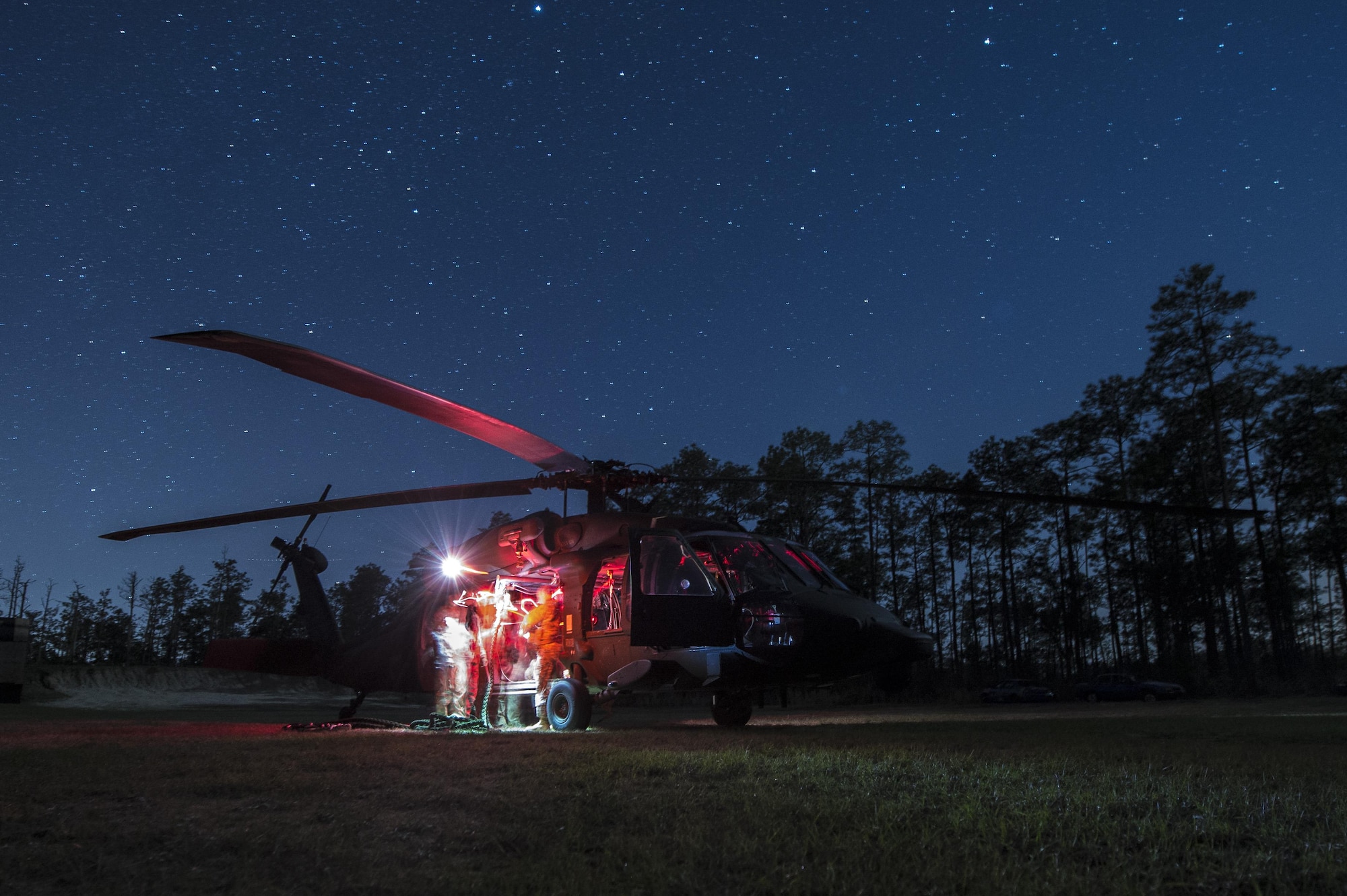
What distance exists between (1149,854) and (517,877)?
234cm

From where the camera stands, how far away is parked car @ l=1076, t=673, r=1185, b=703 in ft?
101

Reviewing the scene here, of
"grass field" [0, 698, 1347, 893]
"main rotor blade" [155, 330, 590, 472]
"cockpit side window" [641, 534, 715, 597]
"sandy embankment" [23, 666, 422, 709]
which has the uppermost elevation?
"main rotor blade" [155, 330, 590, 472]

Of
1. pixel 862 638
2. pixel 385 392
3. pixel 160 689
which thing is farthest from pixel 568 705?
pixel 160 689

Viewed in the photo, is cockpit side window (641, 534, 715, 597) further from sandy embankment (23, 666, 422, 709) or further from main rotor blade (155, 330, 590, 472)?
sandy embankment (23, 666, 422, 709)

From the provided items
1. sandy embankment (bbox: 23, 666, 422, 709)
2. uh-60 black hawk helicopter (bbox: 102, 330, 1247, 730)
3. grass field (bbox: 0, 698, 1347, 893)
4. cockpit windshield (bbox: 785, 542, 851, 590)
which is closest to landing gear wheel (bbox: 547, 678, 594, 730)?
uh-60 black hawk helicopter (bbox: 102, 330, 1247, 730)

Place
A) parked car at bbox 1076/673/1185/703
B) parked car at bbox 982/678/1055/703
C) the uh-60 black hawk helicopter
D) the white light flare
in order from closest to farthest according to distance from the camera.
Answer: the uh-60 black hawk helicopter, the white light flare, parked car at bbox 1076/673/1185/703, parked car at bbox 982/678/1055/703

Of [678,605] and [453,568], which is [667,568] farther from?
[453,568]

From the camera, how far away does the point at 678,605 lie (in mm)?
9875

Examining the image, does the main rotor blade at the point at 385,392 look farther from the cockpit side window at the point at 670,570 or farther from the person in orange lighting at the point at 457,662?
the person in orange lighting at the point at 457,662

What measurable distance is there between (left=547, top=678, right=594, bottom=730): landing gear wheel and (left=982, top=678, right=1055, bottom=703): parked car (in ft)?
85.9

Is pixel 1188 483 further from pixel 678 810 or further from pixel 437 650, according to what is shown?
pixel 678 810

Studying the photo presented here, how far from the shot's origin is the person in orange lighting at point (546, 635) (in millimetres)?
11758

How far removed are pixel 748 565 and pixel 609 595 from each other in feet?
6.41

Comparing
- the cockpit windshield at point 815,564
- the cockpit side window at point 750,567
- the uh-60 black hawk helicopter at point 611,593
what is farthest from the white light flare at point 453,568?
the cockpit windshield at point 815,564
